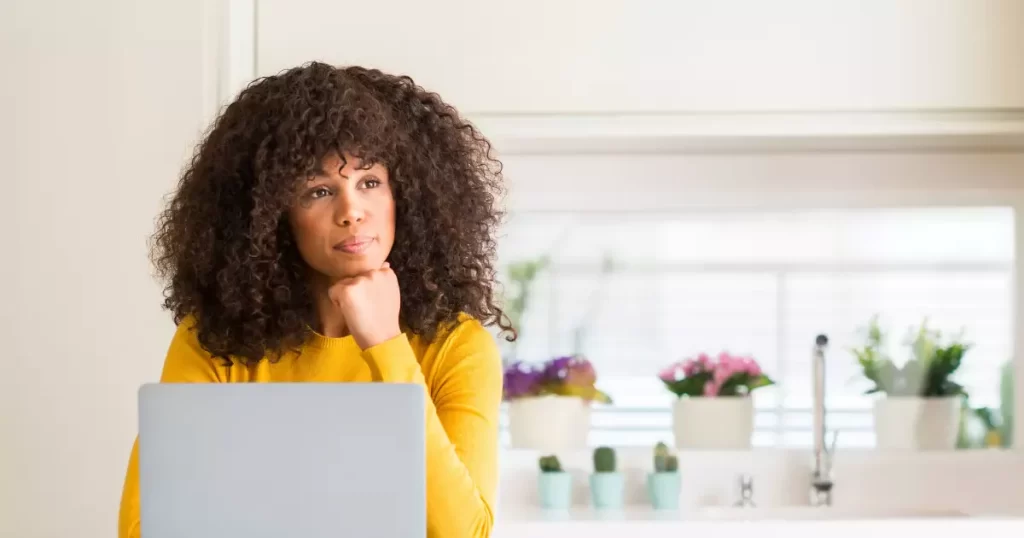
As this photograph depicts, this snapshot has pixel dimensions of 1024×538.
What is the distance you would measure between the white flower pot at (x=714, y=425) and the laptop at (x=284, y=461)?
1.62 m

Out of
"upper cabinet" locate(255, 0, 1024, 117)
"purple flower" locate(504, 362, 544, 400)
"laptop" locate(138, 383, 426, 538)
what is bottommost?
"purple flower" locate(504, 362, 544, 400)

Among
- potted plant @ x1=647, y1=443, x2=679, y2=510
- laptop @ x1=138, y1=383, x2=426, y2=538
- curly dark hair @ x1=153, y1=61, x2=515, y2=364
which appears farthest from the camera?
potted plant @ x1=647, y1=443, x2=679, y2=510

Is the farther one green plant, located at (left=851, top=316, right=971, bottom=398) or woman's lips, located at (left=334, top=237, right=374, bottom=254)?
green plant, located at (left=851, top=316, right=971, bottom=398)

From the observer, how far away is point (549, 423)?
2326 mm

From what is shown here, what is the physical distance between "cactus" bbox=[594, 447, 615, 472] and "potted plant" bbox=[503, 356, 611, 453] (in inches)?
2.7

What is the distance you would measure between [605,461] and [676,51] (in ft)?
2.74

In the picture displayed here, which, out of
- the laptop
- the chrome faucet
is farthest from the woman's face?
the chrome faucet

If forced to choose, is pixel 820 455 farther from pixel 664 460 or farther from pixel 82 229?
pixel 82 229

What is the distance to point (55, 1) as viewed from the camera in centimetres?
Answer: 205

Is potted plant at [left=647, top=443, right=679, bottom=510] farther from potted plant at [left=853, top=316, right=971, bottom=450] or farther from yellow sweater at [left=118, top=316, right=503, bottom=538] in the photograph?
yellow sweater at [left=118, top=316, right=503, bottom=538]

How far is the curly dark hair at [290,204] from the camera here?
3.93 ft

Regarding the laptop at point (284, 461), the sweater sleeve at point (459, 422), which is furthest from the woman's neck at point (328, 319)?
the laptop at point (284, 461)

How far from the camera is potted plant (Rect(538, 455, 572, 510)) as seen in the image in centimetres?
224

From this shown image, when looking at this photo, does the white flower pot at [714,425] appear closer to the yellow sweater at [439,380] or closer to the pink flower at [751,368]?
the pink flower at [751,368]
